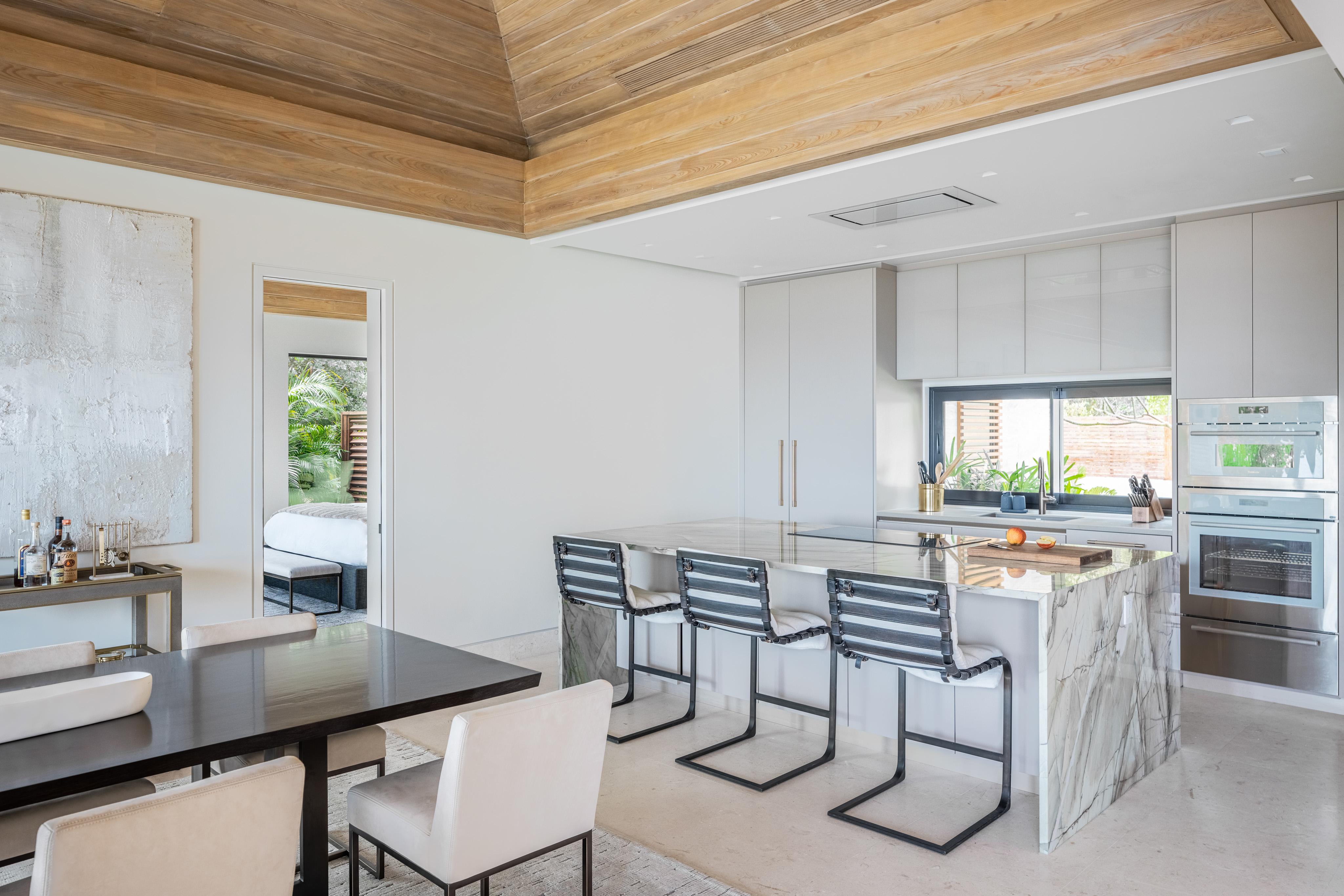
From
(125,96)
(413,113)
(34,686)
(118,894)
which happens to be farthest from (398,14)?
(118,894)

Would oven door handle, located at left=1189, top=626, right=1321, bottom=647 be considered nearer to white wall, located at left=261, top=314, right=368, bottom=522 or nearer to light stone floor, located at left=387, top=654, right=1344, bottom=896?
light stone floor, located at left=387, top=654, right=1344, bottom=896

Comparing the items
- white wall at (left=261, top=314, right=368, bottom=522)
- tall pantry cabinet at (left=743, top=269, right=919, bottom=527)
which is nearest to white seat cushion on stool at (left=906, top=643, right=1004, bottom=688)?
tall pantry cabinet at (left=743, top=269, right=919, bottom=527)

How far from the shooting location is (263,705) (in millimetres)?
2086

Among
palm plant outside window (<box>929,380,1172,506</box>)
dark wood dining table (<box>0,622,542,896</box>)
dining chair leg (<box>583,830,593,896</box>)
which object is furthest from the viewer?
palm plant outside window (<box>929,380,1172,506</box>)

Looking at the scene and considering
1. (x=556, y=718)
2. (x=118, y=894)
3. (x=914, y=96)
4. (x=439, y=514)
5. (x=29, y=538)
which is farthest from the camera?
(x=439, y=514)

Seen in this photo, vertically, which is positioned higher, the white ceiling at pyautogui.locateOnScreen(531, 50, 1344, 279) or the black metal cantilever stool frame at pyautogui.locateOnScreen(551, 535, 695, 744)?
the white ceiling at pyautogui.locateOnScreen(531, 50, 1344, 279)

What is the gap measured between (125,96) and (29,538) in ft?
6.07

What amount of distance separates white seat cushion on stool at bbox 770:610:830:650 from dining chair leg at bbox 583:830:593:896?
1344 mm

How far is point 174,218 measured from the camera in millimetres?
3951

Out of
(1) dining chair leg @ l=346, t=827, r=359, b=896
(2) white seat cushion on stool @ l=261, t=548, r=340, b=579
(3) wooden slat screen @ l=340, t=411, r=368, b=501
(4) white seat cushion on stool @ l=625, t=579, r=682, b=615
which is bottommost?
(1) dining chair leg @ l=346, t=827, r=359, b=896

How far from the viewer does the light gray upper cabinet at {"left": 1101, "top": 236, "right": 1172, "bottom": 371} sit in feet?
16.4

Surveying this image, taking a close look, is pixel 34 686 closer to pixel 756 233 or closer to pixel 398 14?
pixel 398 14

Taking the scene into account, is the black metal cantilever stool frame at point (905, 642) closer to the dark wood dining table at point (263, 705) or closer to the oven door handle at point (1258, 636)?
the dark wood dining table at point (263, 705)

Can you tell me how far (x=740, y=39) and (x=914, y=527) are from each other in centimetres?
330
